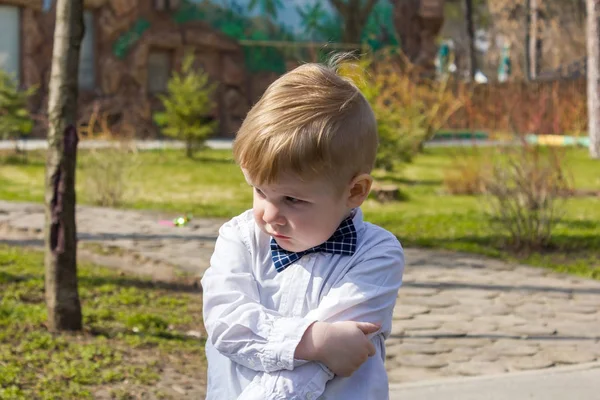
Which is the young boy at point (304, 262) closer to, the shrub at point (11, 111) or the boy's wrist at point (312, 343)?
the boy's wrist at point (312, 343)

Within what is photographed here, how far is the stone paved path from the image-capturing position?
4.77 m

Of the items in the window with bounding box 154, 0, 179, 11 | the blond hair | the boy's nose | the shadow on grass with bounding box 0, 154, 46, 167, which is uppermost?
the blond hair

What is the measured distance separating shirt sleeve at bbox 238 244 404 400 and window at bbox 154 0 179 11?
25699 millimetres

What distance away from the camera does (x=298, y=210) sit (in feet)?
6.74

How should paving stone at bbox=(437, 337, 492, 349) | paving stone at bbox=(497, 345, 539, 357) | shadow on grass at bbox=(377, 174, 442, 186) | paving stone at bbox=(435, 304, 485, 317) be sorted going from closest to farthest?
paving stone at bbox=(497, 345, 539, 357) → paving stone at bbox=(437, 337, 492, 349) → paving stone at bbox=(435, 304, 485, 317) → shadow on grass at bbox=(377, 174, 442, 186)

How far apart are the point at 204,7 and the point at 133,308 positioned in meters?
23.4

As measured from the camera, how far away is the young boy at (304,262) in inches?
78.9

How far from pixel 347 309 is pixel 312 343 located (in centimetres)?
12

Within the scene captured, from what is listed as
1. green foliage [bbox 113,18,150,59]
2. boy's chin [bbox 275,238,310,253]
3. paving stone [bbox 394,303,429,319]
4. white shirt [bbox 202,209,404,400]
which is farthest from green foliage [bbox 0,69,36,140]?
boy's chin [bbox 275,238,310,253]

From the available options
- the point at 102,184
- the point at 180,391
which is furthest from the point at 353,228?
the point at 102,184

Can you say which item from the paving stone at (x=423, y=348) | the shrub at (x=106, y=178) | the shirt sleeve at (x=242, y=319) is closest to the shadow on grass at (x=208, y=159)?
the shrub at (x=106, y=178)

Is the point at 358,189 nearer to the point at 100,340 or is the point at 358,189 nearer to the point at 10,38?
the point at 100,340

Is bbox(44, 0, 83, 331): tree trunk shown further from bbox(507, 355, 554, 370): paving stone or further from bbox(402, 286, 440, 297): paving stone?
bbox(402, 286, 440, 297): paving stone

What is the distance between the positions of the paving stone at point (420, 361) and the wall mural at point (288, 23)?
22573 mm
